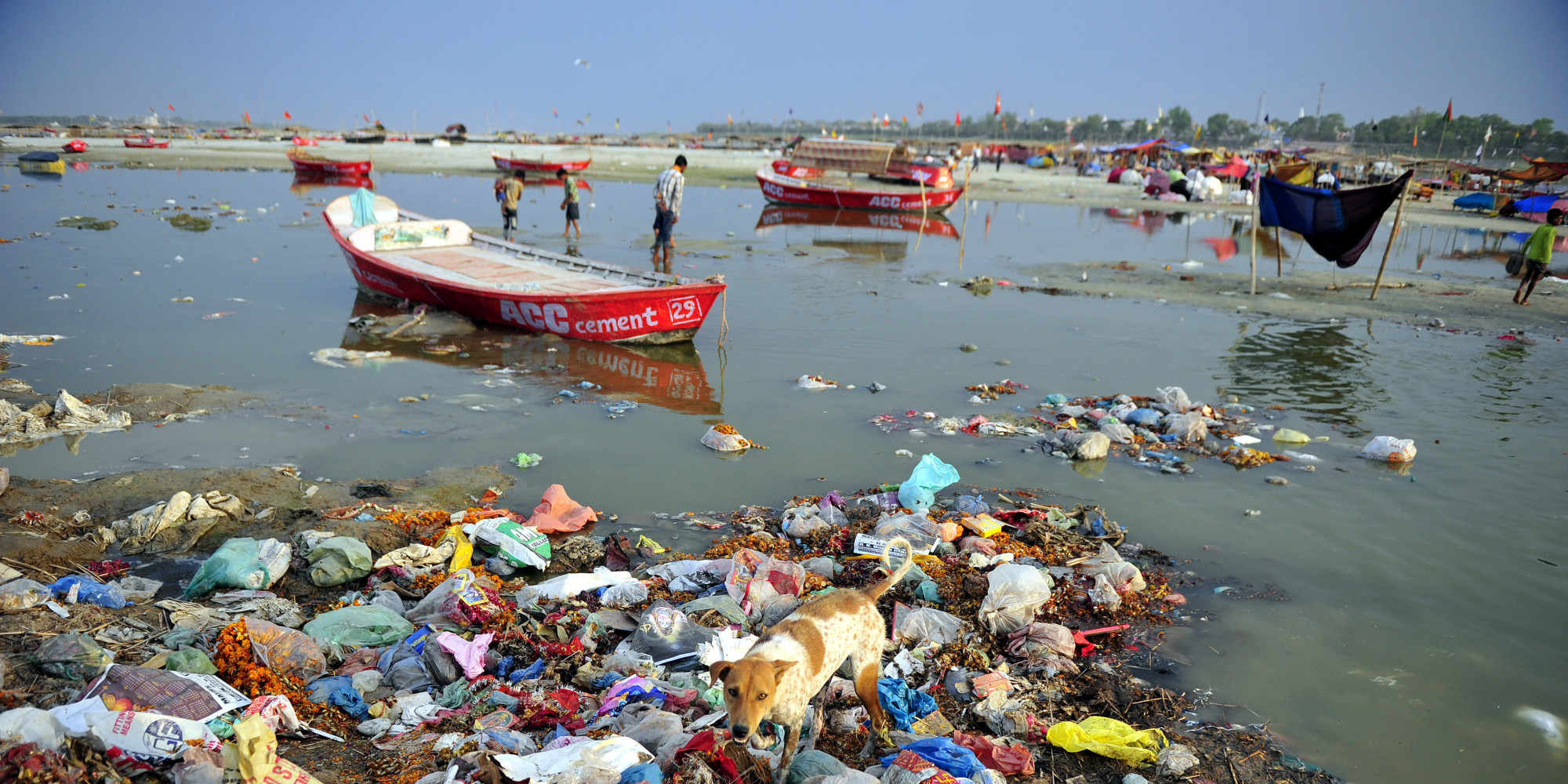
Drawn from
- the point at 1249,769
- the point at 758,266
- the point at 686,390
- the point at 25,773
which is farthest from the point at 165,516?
the point at 758,266

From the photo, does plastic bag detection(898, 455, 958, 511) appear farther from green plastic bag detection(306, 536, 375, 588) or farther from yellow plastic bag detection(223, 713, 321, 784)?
yellow plastic bag detection(223, 713, 321, 784)

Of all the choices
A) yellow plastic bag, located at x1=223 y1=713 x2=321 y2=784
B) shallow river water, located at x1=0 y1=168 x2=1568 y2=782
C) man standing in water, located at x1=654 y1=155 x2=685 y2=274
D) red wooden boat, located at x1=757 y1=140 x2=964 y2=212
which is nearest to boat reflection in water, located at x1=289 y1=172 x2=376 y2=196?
red wooden boat, located at x1=757 y1=140 x2=964 y2=212

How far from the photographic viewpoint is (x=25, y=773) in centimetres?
252

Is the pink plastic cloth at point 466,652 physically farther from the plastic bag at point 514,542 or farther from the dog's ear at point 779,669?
the dog's ear at point 779,669

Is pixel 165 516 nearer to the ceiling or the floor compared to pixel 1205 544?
nearer to the ceiling

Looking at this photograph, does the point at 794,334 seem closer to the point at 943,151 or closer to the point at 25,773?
the point at 25,773

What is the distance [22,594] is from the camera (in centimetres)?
391

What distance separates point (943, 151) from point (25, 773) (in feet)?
239

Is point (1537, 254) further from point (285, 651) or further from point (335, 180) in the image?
point (335, 180)

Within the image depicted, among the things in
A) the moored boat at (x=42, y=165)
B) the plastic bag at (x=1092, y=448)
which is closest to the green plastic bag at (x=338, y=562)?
the plastic bag at (x=1092, y=448)

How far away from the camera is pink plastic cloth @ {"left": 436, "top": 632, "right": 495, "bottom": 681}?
3.77 m

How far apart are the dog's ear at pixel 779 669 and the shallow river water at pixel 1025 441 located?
266 cm

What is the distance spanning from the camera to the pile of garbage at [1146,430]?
23.8ft

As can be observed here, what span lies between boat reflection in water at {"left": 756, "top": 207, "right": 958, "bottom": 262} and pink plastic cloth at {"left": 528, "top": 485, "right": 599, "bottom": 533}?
44.7 feet
